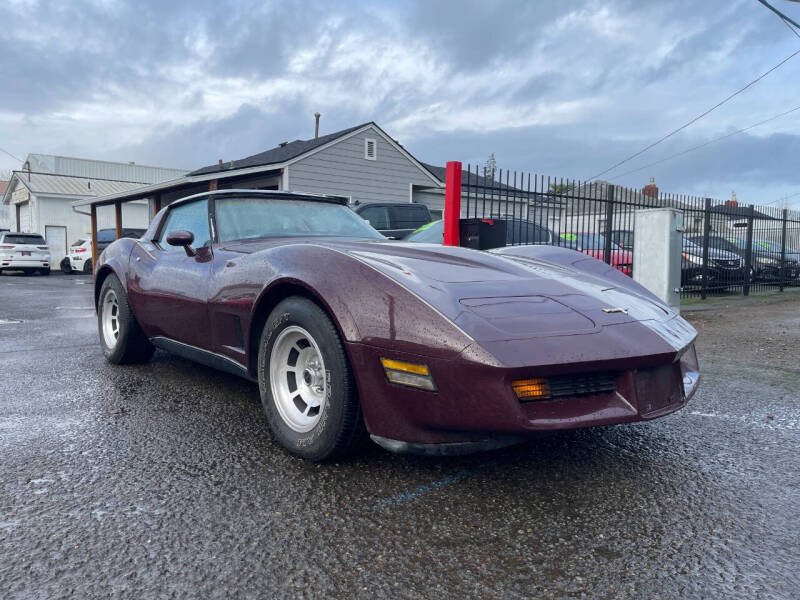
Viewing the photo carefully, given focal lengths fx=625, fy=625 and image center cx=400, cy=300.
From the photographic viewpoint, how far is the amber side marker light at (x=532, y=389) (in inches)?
83.0

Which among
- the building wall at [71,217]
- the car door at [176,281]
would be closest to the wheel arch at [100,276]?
the car door at [176,281]

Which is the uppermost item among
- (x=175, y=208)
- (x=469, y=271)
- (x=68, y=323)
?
(x=175, y=208)

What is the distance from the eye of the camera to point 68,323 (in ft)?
23.8

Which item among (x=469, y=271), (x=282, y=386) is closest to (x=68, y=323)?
(x=282, y=386)

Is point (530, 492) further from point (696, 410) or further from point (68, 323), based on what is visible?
point (68, 323)

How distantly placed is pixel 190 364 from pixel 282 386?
2.19 metres

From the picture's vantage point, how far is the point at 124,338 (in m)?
4.38

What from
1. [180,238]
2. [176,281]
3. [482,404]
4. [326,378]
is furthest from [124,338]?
[482,404]

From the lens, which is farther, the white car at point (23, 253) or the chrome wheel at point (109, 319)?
the white car at point (23, 253)

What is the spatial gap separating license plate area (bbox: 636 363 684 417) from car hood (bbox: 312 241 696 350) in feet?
0.37

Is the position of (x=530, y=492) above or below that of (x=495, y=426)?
below

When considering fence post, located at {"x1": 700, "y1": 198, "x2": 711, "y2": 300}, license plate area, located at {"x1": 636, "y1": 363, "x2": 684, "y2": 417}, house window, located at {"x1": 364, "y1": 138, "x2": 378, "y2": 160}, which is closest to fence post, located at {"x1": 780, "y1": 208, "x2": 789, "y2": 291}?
fence post, located at {"x1": 700, "y1": 198, "x2": 711, "y2": 300}

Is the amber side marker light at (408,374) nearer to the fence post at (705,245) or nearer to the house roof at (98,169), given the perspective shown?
the fence post at (705,245)

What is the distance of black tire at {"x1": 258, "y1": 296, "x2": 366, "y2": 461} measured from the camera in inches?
94.1
